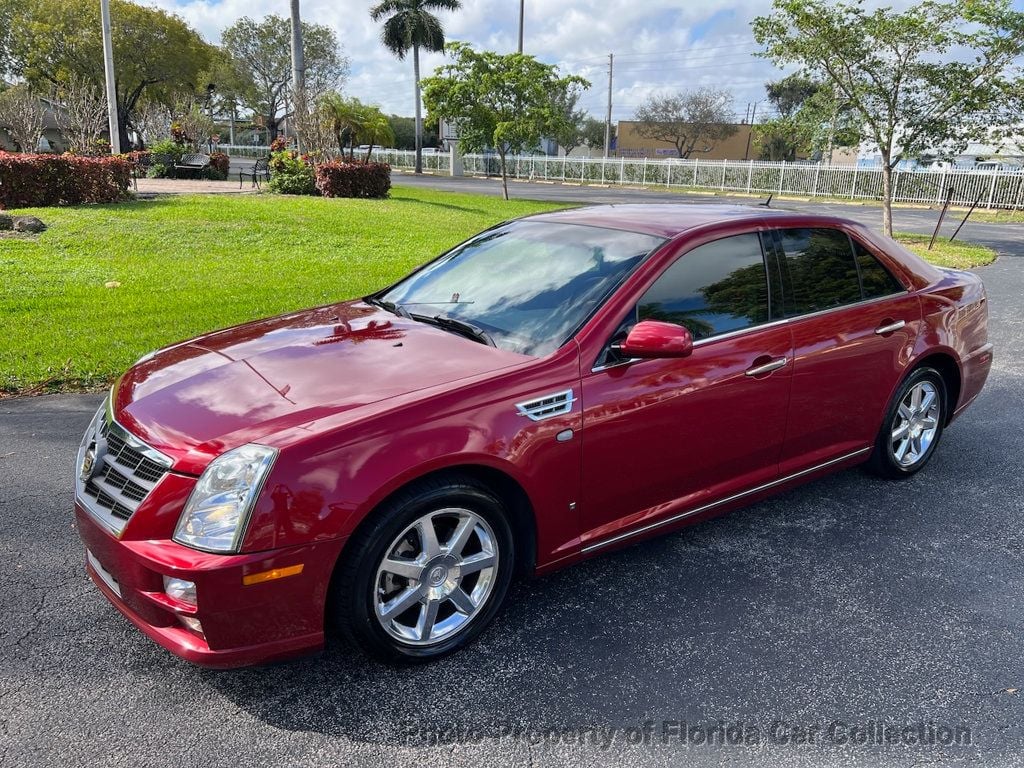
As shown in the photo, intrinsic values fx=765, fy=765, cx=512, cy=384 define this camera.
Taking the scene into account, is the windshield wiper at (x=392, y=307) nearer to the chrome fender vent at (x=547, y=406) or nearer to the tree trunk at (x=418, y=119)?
the chrome fender vent at (x=547, y=406)

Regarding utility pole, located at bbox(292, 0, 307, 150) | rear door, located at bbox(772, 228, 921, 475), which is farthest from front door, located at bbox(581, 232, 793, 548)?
utility pole, located at bbox(292, 0, 307, 150)

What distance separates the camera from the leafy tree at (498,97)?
74.0ft

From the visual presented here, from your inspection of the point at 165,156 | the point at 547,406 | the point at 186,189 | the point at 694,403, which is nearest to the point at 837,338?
the point at 694,403

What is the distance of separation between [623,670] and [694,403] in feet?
3.78

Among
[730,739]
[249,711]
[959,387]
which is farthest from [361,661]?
[959,387]

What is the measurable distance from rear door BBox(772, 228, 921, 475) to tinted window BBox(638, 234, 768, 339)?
0.62ft

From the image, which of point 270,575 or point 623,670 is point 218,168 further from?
point 623,670

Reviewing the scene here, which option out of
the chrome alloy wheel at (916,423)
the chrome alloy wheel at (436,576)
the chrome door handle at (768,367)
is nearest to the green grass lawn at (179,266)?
the chrome alloy wheel at (436,576)

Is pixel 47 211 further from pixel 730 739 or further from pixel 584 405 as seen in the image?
pixel 730 739

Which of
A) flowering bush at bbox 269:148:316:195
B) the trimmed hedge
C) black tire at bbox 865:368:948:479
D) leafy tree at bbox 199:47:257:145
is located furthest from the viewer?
leafy tree at bbox 199:47:257:145

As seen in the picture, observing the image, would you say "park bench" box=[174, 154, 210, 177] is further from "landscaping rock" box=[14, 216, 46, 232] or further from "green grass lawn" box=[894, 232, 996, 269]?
"green grass lawn" box=[894, 232, 996, 269]

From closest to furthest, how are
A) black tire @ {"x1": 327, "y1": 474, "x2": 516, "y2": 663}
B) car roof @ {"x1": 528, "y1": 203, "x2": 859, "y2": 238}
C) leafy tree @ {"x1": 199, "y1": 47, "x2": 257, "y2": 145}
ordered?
1. black tire @ {"x1": 327, "y1": 474, "x2": 516, "y2": 663}
2. car roof @ {"x1": 528, "y1": 203, "x2": 859, "y2": 238}
3. leafy tree @ {"x1": 199, "y1": 47, "x2": 257, "y2": 145}

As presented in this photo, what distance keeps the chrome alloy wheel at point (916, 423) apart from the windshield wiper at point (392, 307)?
9.20 ft

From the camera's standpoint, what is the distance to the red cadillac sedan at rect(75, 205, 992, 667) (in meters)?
2.45
